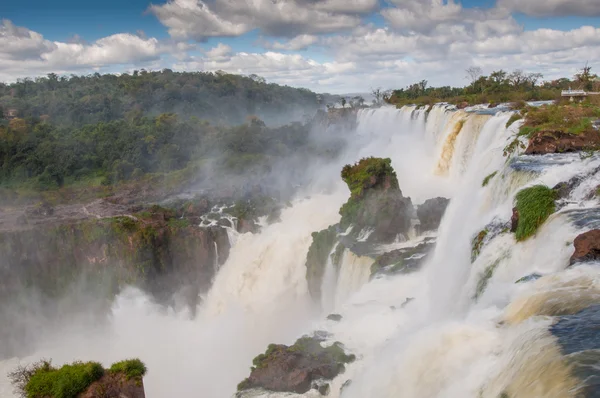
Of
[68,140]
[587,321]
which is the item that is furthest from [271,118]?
[587,321]

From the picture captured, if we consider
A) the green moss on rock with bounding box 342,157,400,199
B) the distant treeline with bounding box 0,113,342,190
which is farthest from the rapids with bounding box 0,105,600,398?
the distant treeline with bounding box 0,113,342,190

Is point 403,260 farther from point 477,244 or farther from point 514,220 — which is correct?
point 514,220

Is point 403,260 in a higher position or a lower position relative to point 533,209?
lower

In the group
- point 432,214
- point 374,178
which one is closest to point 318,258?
point 374,178

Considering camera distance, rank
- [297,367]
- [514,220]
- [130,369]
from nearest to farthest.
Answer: [514,220] → [130,369] → [297,367]

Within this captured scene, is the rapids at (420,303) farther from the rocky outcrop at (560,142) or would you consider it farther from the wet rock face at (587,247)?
the rocky outcrop at (560,142)

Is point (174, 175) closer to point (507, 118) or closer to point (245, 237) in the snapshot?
point (245, 237)

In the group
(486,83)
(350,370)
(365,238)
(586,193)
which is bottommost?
(350,370)

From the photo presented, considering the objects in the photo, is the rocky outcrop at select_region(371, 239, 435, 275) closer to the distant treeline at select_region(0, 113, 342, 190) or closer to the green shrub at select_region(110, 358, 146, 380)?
the green shrub at select_region(110, 358, 146, 380)
